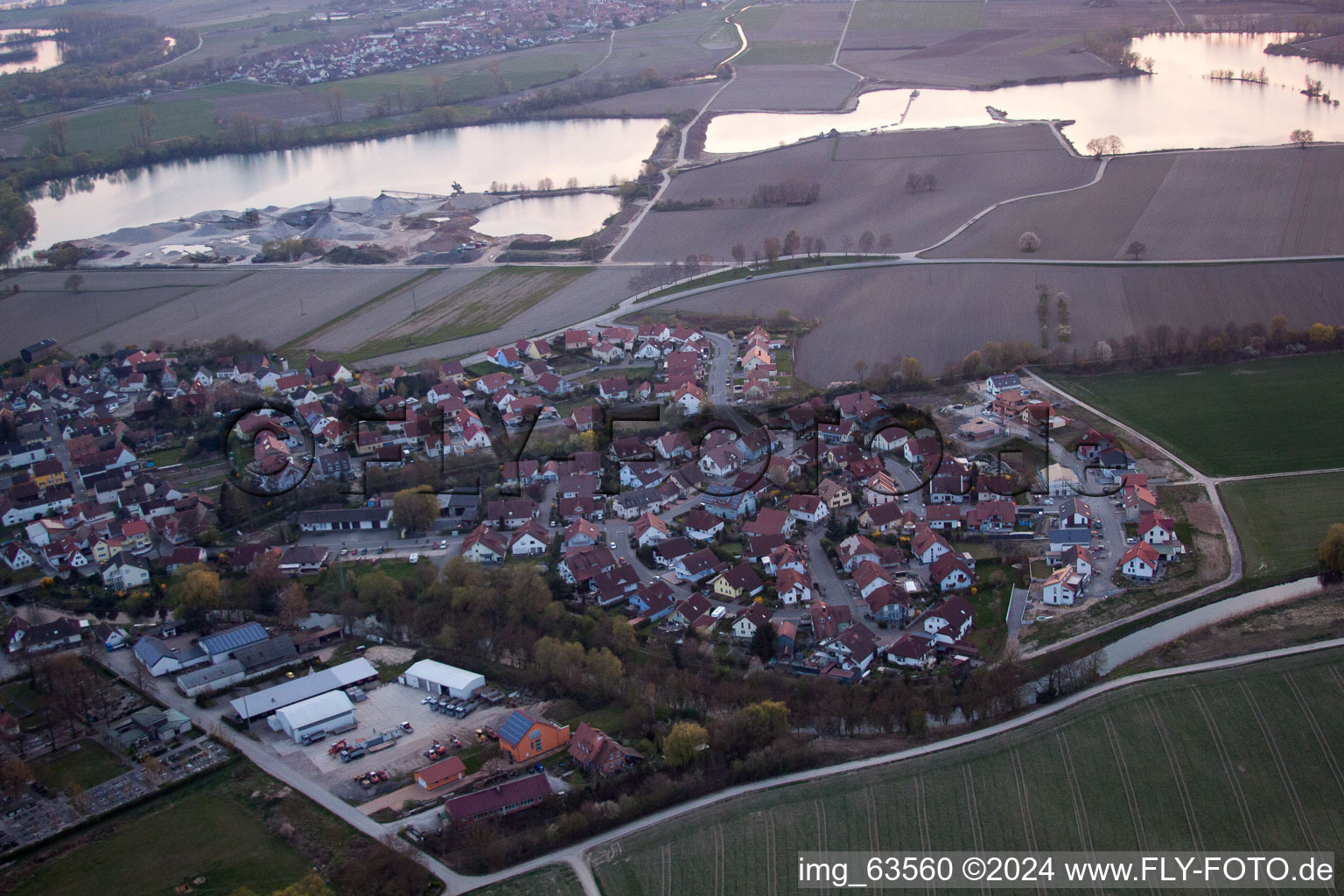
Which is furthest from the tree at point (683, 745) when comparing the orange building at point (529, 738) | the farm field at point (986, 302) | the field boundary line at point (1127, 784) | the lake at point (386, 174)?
the lake at point (386, 174)

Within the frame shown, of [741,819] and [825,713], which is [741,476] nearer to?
[825,713]

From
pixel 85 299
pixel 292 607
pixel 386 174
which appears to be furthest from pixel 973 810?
pixel 386 174

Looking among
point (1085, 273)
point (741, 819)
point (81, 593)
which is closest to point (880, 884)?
point (741, 819)

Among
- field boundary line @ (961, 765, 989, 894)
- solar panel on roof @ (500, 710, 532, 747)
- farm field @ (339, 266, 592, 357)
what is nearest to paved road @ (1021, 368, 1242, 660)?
field boundary line @ (961, 765, 989, 894)

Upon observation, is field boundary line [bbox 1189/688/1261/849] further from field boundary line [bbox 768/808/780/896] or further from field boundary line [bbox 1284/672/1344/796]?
field boundary line [bbox 768/808/780/896]

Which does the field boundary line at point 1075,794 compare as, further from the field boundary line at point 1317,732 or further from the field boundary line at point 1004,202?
the field boundary line at point 1004,202

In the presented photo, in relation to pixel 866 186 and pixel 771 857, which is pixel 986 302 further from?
pixel 771 857
